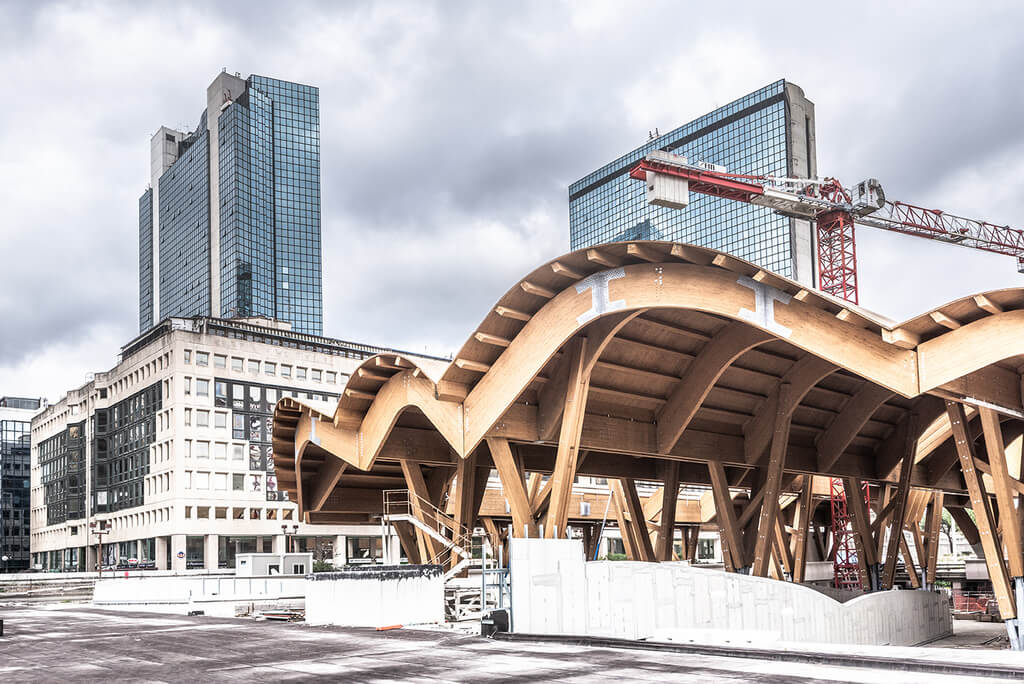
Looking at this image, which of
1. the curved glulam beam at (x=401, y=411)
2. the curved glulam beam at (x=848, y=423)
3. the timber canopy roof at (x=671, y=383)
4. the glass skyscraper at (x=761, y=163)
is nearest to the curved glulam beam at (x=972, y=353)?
the timber canopy roof at (x=671, y=383)

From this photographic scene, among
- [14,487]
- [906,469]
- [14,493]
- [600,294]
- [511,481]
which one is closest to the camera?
[600,294]

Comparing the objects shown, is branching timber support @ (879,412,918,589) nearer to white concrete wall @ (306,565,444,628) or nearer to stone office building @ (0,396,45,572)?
white concrete wall @ (306,565,444,628)

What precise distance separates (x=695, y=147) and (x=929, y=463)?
155 metres

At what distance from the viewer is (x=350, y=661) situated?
18.9 metres

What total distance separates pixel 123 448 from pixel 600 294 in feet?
303

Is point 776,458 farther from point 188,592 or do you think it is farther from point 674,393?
point 188,592

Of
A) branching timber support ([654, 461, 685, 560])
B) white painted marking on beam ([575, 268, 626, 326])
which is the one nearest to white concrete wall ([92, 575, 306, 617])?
branching timber support ([654, 461, 685, 560])

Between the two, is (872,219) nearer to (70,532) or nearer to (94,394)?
(94,394)

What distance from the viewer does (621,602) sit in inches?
908

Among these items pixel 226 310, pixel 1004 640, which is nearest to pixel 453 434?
pixel 1004 640

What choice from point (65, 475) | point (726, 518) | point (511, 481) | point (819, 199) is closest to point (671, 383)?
point (726, 518)

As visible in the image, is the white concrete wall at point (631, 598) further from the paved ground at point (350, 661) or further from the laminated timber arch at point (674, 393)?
the laminated timber arch at point (674, 393)

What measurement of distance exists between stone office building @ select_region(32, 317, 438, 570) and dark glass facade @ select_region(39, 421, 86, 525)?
268mm

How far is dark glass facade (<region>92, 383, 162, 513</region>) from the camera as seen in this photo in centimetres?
10162
